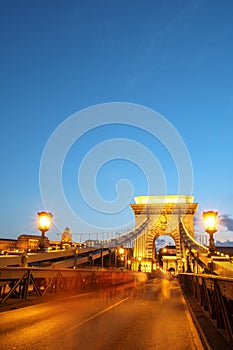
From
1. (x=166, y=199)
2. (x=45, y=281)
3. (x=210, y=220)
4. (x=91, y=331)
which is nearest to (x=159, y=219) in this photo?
(x=166, y=199)

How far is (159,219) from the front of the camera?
7575 centimetres

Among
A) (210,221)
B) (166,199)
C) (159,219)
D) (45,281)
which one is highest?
(166,199)

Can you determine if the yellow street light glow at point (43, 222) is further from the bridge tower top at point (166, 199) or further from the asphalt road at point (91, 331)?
the bridge tower top at point (166, 199)

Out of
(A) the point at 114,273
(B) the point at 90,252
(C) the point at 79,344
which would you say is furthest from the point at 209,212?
(B) the point at 90,252

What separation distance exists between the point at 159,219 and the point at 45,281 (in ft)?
208

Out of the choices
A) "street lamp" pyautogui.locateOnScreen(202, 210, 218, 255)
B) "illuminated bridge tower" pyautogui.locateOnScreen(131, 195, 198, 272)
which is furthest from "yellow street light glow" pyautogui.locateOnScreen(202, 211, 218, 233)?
"illuminated bridge tower" pyautogui.locateOnScreen(131, 195, 198, 272)

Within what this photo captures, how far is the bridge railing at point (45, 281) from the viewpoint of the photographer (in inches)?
417

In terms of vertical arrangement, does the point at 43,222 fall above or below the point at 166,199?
below

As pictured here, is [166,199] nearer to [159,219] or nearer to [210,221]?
[159,219]

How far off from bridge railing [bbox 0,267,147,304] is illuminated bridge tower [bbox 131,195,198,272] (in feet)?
164

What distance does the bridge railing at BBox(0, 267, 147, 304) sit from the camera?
1059 centimetres

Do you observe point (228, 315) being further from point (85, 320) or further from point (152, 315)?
point (152, 315)

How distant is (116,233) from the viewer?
8944 centimetres

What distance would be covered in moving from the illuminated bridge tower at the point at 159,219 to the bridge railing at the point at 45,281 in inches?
1973
